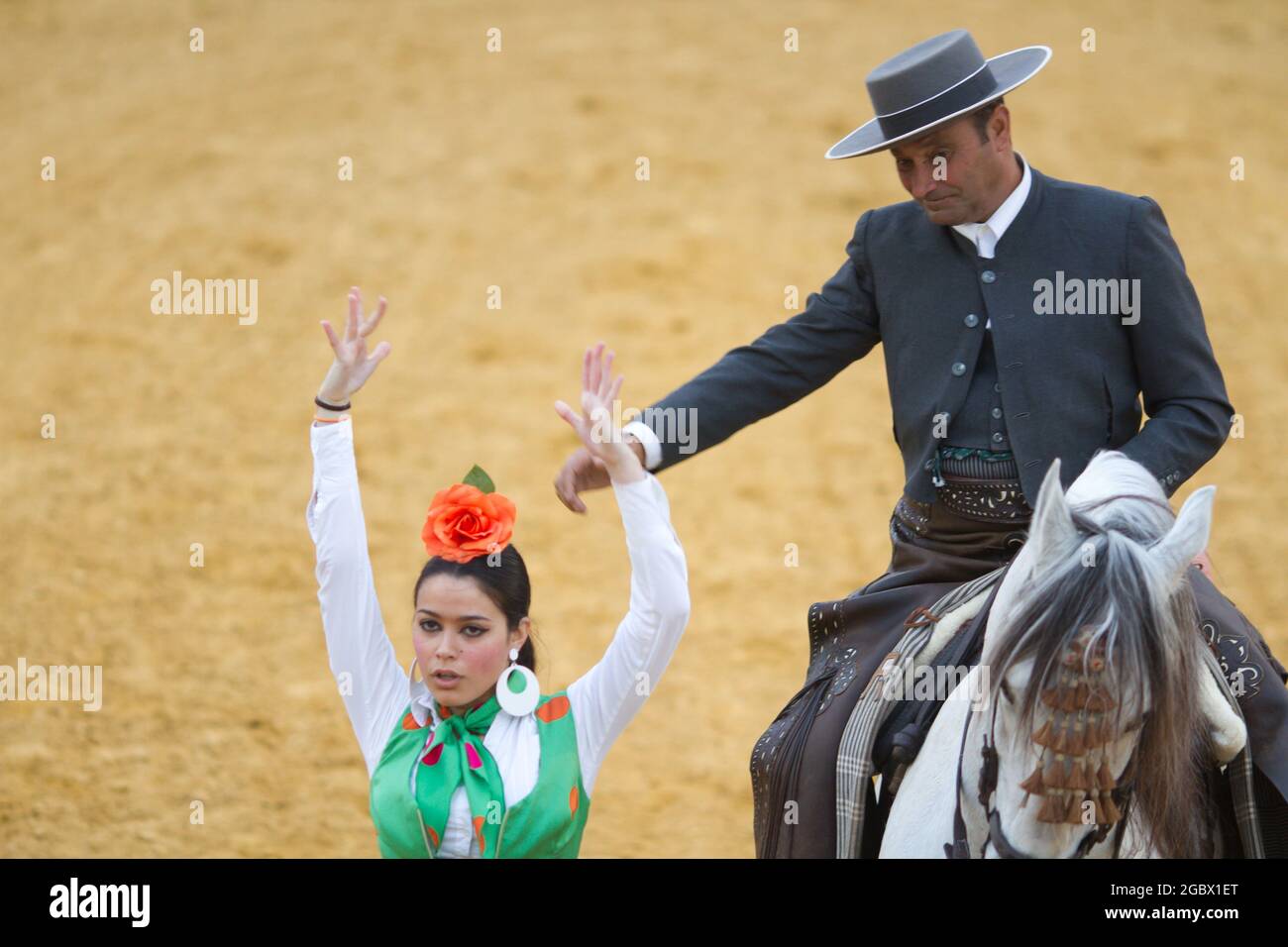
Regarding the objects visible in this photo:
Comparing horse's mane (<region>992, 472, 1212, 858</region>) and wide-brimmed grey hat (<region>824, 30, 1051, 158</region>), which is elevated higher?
wide-brimmed grey hat (<region>824, 30, 1051, 158</region>)

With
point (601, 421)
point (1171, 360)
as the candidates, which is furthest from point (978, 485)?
point (601, 421)

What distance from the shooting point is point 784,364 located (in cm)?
328

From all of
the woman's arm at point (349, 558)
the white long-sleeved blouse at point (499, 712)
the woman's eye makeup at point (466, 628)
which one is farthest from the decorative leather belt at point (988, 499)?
the woman's arm at point (349, 558)

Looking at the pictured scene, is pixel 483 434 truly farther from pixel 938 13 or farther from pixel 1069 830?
pixel 1069 830

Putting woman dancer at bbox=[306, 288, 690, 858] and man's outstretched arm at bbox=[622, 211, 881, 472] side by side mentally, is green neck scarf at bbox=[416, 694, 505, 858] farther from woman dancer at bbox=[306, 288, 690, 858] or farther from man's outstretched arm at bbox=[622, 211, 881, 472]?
man's outstretched arm at bbox=[622, 211, 881, 472]

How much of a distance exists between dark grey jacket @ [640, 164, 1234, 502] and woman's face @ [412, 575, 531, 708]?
0.53 metres

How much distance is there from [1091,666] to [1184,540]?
0.24 meters

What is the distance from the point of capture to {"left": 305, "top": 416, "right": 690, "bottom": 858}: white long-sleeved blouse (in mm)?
2752

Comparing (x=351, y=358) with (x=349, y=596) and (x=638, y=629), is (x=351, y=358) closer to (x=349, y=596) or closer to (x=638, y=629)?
(x=349, y=596)

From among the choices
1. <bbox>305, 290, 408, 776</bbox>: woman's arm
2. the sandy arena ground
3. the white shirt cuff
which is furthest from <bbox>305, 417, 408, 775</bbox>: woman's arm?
the sandy arena ground

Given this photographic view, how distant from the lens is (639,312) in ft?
30.4

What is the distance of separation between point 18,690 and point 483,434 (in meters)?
2.78

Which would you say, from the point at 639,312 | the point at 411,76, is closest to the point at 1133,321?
the point at 639,312
